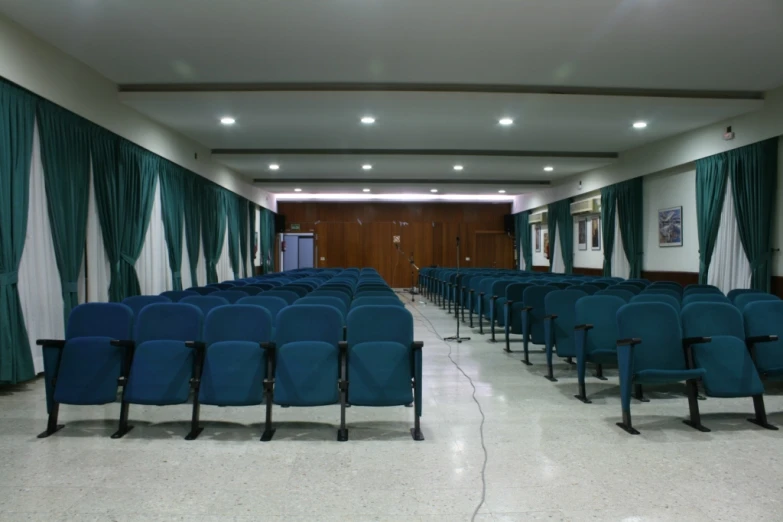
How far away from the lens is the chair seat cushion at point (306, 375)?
12.9 feet

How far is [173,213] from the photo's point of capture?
34.1 ft

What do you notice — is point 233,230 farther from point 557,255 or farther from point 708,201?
point 708,201

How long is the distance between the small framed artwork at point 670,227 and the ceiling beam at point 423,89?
3.52 meters

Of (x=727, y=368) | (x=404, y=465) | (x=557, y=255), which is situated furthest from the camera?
(x=557, y=255)

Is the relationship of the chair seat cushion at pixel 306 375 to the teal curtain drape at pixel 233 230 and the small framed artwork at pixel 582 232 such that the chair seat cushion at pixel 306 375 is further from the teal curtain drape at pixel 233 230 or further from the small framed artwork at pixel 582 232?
the small framed artwork at pixel 582 232

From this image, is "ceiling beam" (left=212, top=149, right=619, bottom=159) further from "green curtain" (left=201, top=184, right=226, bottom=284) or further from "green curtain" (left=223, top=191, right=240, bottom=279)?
"green curtain" (left=223, top=191, right=240, bottom=279)

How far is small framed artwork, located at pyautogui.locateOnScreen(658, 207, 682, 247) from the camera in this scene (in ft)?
37.0

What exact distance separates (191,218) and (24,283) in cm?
568

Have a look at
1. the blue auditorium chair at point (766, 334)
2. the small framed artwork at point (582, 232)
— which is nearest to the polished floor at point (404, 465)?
the blue auditorium chair at point (766, 334)

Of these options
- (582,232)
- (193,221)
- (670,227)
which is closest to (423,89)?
(193,221)

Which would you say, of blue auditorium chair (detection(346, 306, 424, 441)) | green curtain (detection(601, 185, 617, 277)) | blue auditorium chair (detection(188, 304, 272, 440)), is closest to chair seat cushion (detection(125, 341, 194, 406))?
blue auditorium chair (detection(188, 304, 272, 440))

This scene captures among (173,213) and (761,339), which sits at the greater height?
(173,213)

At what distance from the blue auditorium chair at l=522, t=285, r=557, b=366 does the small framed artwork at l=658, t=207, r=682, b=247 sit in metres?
6.01

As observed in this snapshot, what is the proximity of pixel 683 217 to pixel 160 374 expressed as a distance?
10.6 m
